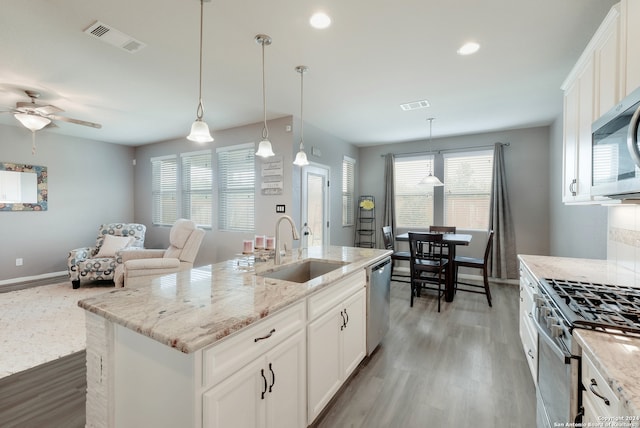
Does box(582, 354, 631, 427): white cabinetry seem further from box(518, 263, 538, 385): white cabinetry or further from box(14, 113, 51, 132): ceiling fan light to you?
box(14, 113, 51, 132): ceiling fan light

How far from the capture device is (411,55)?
2525mm

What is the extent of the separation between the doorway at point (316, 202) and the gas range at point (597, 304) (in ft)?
10.9

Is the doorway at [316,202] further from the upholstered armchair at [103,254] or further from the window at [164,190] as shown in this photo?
the upholstered armchair at [103,254]

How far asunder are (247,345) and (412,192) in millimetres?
5221

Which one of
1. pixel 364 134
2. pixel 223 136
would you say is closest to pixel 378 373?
pixel 364 134

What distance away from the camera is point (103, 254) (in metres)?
4.75

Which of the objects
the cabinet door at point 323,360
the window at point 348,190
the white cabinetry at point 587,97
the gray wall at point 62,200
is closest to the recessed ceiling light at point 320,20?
the white cabinetry at point 587,97

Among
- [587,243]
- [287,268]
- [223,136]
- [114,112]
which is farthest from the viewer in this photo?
[223,136]

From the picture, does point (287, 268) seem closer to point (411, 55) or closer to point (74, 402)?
point (74, 402)

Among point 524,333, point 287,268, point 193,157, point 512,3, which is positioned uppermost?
point 512,3

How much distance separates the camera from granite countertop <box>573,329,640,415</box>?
2.48 feet

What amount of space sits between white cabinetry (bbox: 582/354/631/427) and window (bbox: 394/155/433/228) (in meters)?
4.77

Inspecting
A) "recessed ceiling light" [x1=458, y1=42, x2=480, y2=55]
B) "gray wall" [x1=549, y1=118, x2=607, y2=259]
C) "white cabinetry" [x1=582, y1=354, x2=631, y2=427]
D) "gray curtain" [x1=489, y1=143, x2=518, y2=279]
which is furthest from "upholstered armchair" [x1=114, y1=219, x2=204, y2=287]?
"gray curtain" [x1=489, y1=143, x2=518, y2=279]

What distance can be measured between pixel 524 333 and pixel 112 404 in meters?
2.87
